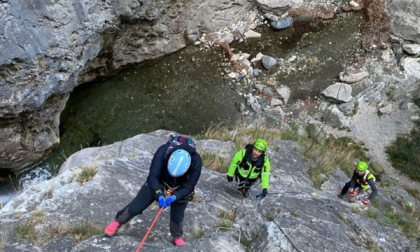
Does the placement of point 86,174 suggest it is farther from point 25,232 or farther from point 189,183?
point 189,183

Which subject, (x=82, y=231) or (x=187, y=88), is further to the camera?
(x=187, y=88)

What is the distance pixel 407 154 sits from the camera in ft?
53.2

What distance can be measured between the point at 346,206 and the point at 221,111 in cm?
807

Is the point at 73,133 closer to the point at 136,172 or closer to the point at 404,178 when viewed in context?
the point at 136,172

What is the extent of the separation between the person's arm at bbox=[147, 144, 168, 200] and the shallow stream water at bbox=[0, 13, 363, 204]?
30.4 feet

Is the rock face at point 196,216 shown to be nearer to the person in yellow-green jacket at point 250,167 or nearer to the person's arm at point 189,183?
the person in yellow-green jacket at point 250,167

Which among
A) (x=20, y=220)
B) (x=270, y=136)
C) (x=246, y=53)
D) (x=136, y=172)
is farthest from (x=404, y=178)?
(x=20, y=220)

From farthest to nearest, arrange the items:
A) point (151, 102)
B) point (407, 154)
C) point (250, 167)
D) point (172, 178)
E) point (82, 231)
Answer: point (151, 102) → point (407, 154) → point (250, 167) → point (82, 231) → point (172, 178)

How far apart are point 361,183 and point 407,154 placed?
6.18 metres

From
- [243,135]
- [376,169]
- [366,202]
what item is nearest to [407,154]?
[376,169]

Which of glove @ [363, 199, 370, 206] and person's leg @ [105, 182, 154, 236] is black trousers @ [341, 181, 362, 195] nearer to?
glove @ [363, 199, 370, 206]

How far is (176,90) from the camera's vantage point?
17453 mm

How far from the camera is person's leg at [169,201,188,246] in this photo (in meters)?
7.05

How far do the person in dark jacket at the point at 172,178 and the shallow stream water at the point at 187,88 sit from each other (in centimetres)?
872
